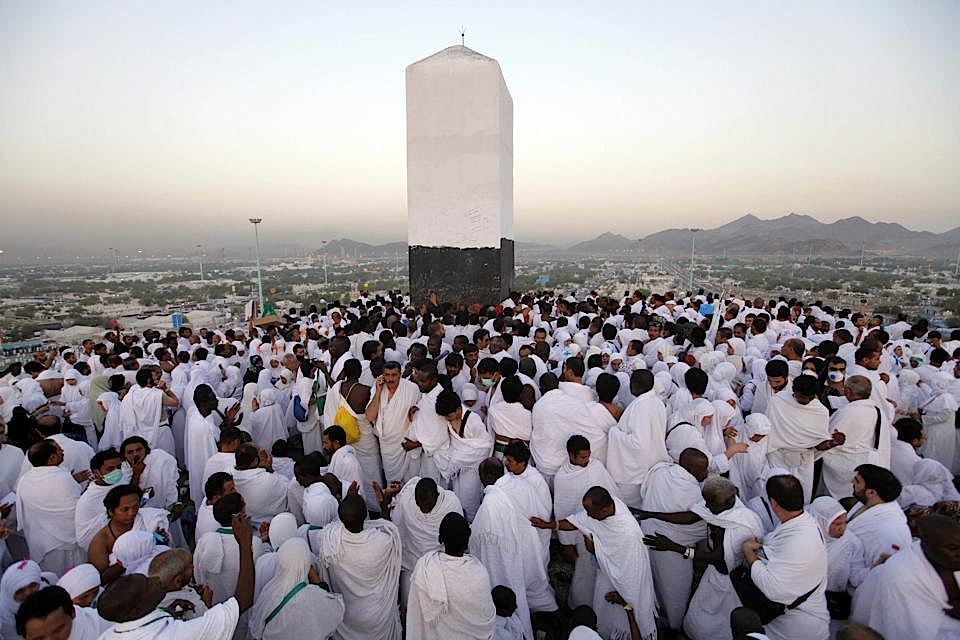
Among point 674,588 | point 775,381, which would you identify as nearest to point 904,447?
point 775,381

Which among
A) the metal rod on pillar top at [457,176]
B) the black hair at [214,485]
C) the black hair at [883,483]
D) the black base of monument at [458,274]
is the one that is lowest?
the black hair at [214,485]

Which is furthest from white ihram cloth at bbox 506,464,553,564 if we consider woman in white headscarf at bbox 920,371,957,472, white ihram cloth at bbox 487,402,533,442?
woman in white headscarf at bbox 920,371,957,472

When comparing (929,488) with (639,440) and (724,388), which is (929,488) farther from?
(639,440)

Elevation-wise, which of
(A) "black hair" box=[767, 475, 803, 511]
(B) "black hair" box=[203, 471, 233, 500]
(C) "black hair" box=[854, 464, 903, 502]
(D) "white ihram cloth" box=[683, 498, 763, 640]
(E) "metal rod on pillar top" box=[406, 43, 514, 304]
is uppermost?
(E) "metal rod on pillar top" box=[406, 43, 514, 304]

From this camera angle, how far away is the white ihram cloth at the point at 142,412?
5.30 metres

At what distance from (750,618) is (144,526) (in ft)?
12.1

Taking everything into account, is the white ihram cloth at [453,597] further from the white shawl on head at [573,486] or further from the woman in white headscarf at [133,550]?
the woman in white headscarf at [133,550]

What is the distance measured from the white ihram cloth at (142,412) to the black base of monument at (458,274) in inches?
274

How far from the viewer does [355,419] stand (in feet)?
16.1

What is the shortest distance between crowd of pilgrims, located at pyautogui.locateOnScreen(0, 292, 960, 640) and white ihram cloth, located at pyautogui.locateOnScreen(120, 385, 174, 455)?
0.07 ft

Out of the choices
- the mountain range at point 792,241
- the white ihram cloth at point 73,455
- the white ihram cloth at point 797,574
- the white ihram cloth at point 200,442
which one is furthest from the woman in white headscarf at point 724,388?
the mountain range at point 792,241

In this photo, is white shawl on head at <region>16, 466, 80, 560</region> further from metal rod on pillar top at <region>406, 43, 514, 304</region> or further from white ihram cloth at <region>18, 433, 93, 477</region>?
metal rod on pillar top at <region>406, 43, 514, 304</region>

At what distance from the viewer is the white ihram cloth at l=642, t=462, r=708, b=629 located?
3439 mm

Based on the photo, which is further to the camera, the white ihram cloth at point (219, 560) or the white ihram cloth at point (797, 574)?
the white ihram cloth at point (219, 560)
